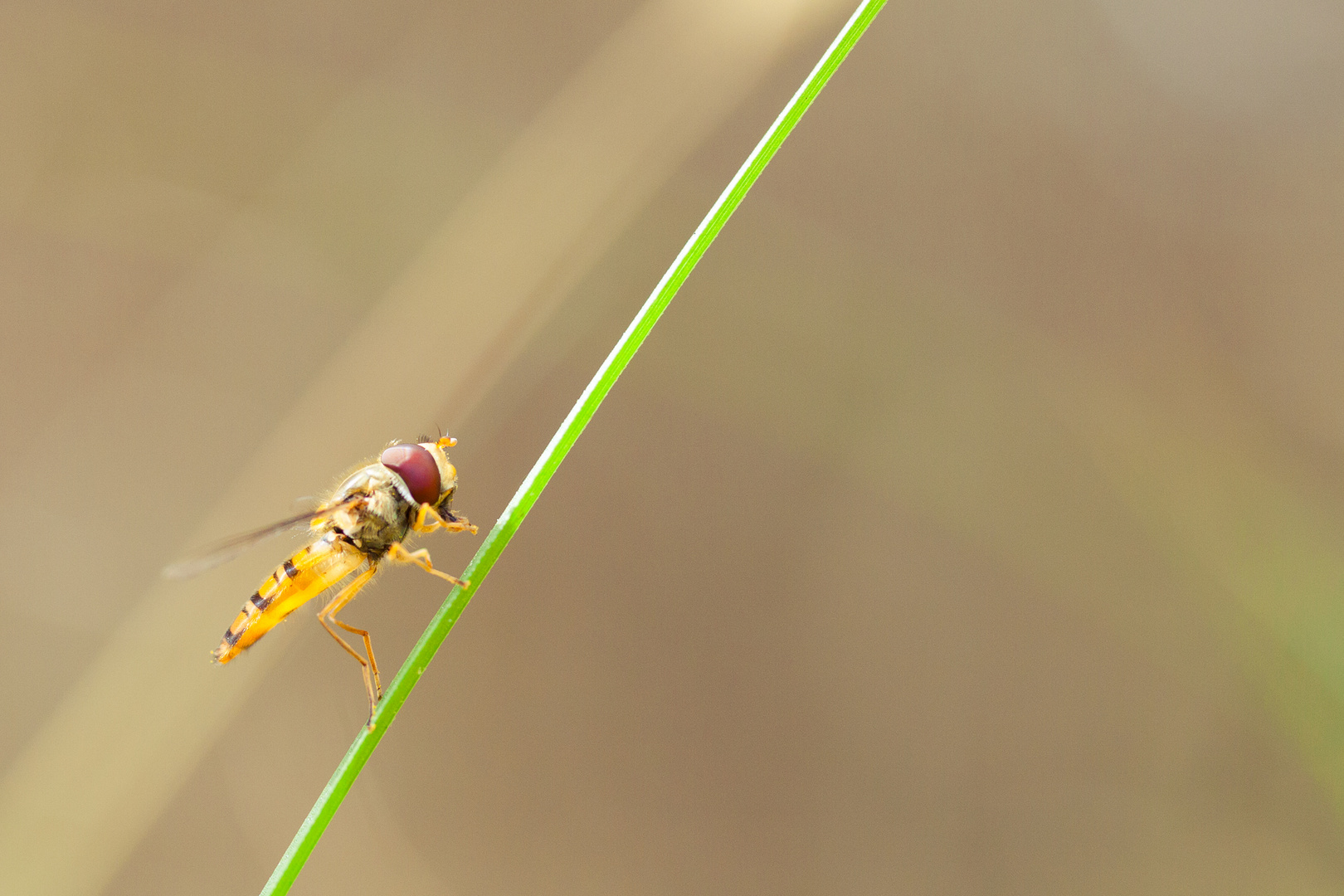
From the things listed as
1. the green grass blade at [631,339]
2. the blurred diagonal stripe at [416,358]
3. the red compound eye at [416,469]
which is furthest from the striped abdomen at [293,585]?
the blurred diagonal stripe at [416,358]

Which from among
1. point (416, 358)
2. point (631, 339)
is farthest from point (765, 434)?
point (631, 339)

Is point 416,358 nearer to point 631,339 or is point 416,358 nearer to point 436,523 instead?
point 436,523

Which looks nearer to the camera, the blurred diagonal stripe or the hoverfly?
the hoverfly

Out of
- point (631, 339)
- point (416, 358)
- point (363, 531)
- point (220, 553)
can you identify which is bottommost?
point (220, 553)

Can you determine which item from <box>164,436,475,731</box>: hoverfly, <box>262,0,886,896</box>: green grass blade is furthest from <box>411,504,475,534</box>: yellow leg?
<box>262,0,886,896</box>: green grass blade

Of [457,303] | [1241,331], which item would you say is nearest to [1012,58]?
[1241,331]

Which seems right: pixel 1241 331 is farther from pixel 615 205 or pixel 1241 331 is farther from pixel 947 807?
pixel 615 205

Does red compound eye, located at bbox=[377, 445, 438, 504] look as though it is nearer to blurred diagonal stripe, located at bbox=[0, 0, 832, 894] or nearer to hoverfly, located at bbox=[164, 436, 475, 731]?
hoverfly, located at bbox=[164, 436, 475, 731]
